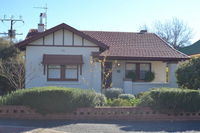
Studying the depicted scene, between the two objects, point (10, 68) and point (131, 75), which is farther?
point (131, 75)

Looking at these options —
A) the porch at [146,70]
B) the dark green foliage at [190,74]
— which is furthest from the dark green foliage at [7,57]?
the dark green foliage at [190,74]

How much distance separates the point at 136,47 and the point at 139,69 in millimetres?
1903

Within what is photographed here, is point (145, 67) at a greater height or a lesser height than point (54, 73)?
greater

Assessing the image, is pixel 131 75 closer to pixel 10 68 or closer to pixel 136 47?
pixel 136 47

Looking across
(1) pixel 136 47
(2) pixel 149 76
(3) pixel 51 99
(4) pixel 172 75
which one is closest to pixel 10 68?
(1) pixel 136 47

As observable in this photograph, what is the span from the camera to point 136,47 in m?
25.1

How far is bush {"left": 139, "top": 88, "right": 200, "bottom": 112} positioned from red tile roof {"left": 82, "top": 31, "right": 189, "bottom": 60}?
1037 cm

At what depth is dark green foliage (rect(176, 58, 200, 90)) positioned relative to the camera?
590 inches

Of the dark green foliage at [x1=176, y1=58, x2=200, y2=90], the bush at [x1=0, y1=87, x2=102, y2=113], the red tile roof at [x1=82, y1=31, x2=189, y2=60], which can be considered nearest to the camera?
the bush at [x1=0, y1=87, x2=102, y2=113]

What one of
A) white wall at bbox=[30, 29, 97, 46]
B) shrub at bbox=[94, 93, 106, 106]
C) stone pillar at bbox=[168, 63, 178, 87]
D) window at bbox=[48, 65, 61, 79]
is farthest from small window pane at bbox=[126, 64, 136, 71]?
shrub at bbox=[94, 93, 106, 106]

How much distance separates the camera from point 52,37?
21969 millimetres

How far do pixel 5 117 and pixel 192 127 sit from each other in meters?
6.88

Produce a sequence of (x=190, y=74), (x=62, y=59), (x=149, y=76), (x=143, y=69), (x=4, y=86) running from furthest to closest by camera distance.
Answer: (x=143, y=69) → (x=149, y=76) → (x=4, y=86) → (x=62, y=59) → (x=190, y=74)

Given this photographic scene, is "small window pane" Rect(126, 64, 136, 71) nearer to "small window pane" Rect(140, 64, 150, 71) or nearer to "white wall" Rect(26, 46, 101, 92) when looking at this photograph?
"small window pane" Rect(140, 64, 150, 71)
